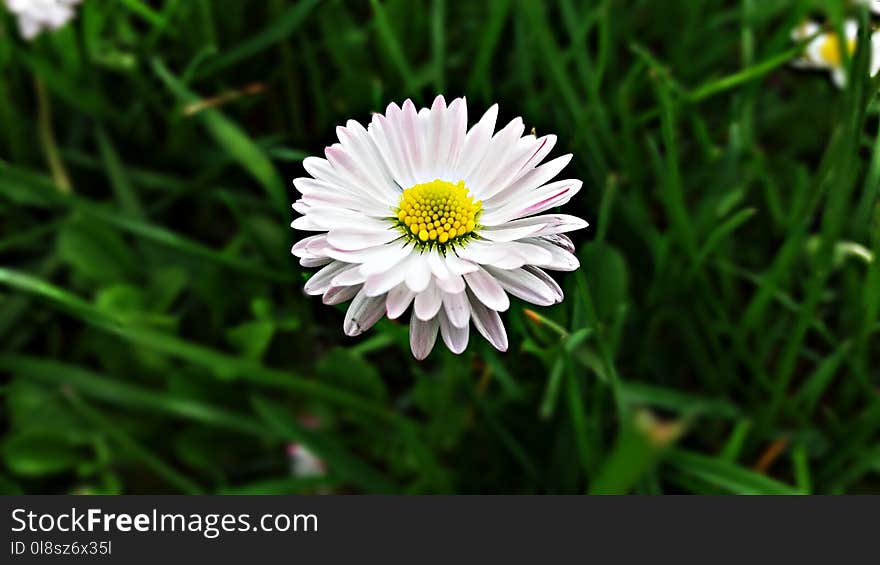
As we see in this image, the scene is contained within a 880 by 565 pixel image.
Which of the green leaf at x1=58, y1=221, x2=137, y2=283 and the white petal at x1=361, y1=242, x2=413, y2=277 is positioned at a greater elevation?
the green leaf at x1=58, y1=221, x2=137, y2=283

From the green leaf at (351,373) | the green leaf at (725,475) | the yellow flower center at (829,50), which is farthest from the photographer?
the yellow flower center at (829,50)

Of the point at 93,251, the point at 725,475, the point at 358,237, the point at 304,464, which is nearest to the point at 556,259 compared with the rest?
the point at 358,237

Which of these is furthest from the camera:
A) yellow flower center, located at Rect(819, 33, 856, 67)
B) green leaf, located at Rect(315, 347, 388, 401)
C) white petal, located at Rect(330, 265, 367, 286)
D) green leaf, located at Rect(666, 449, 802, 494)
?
yellow flower center, located at Rect(819, 33, 856, 67)

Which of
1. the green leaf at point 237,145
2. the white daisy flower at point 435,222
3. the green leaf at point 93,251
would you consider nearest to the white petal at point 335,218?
the white daisy flower at point 435,222

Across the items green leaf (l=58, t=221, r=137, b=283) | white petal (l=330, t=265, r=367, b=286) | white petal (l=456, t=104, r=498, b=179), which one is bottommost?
white petal (l=330, t=265, r=367, b=286)

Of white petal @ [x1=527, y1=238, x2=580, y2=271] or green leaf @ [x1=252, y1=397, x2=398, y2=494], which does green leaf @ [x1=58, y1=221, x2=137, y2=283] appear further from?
white petal @ [x1=527, y1=238, x2=580, y2=271]

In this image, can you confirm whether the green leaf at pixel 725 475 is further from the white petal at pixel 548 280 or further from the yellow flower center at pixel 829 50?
the yellow flower center at pixel 829 50

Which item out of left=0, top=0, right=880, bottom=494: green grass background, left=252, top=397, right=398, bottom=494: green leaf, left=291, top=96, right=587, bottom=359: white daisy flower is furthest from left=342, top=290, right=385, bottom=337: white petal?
left=252, top=397, right=398, bottom=494: green leaf

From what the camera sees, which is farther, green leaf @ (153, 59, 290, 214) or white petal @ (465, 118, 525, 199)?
green leaf @ (153, 59, 290, 214)

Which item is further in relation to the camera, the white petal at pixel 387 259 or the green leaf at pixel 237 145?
the green leaf at pixel 237 145
